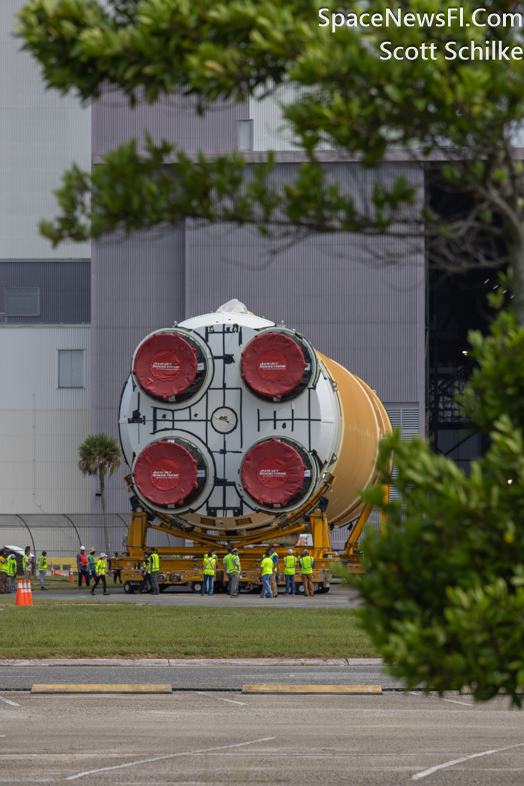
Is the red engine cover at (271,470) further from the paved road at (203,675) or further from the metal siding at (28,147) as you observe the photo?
the metal siding at (28,147)

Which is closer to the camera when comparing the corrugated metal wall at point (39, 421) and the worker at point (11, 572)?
the worker at point (11, 572)

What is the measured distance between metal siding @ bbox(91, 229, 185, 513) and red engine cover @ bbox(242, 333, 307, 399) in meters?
31.7

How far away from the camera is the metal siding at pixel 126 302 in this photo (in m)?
61.2

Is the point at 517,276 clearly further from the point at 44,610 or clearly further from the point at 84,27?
the point at 44,610

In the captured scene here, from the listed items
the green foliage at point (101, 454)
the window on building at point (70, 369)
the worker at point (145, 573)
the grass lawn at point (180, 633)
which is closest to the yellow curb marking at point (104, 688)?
the grass lawn at point (180, 633)

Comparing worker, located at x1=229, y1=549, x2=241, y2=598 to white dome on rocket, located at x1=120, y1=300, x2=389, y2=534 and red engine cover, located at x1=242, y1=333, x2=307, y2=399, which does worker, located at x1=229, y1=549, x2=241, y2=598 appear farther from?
red engine cover, located at x1=242, y1=333, x2=307, y2=399

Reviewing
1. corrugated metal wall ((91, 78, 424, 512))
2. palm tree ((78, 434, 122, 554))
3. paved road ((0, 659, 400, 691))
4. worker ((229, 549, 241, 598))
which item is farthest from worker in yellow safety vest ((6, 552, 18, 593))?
corrugated metal wall ((91, 78, 424, 512))

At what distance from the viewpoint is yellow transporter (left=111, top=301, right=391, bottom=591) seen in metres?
29.5

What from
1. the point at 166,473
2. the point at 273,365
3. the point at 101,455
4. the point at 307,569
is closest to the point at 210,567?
the point at 307,569

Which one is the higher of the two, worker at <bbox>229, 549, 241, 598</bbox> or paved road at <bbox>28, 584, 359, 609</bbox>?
worker at <bbox>229, 549, 241, 598</bbox>

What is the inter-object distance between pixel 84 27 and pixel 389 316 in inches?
2139

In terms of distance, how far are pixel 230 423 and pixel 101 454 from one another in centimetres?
3132

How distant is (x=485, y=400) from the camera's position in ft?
17.6

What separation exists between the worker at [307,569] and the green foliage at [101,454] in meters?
28.9
